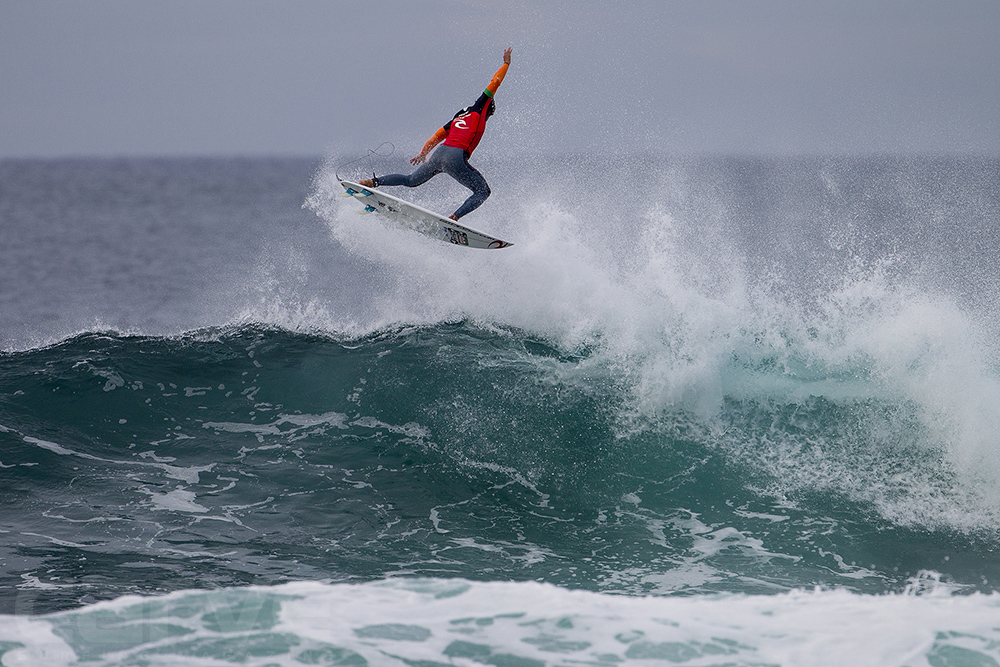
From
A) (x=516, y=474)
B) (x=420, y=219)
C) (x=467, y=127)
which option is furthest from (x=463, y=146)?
(x=516, y=474)

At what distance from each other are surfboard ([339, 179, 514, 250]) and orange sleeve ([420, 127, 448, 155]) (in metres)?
0.76

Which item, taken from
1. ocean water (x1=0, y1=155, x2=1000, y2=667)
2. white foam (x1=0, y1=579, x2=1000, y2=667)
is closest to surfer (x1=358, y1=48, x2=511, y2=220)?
ocean water (x1=0, y1=155, x2=1000, y2=667)

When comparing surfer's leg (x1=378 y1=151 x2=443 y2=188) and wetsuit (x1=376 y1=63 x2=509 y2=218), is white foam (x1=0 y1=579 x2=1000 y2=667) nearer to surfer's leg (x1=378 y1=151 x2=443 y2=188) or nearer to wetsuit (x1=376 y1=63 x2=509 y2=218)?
wetsuit (x1=376 y1=63 x2=509 y2=218)

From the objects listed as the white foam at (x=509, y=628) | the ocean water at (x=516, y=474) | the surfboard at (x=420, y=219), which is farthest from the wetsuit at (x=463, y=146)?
the white foam at (x=509, y=628)

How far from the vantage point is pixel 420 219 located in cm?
1172

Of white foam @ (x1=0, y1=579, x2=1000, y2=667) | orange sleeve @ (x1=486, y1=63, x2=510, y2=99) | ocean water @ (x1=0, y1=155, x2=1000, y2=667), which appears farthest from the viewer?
orange sleeve @ (x1=486, y1=63, x2=510, y2=99)

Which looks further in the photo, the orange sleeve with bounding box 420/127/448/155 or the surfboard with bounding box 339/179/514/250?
the surfboard with bounding box 339/179/514/250

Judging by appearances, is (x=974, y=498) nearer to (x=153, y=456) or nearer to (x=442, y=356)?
(x=442, y=356)

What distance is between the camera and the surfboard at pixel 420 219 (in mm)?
11383

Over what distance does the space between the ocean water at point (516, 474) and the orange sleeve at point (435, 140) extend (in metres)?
2.49

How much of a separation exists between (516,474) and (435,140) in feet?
15.7

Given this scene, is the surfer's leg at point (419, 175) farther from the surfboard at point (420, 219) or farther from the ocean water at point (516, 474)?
the ocean water at point (516, 474)

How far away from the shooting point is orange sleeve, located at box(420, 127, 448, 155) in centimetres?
1116

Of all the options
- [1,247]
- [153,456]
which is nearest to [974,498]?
[153,456]
